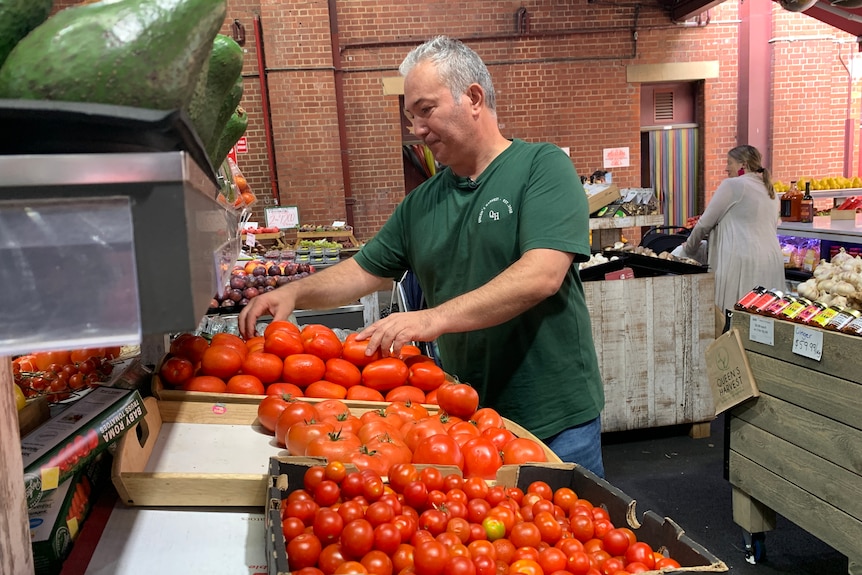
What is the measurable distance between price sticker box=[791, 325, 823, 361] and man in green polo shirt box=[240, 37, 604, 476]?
37.6 inches

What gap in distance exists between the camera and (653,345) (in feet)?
14.3

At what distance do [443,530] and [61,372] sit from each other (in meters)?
1.14

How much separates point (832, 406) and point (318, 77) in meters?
7.90

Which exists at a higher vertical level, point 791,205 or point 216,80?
point 216,80

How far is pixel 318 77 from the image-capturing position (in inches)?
355

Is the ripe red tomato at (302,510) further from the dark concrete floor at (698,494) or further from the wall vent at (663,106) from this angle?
the wall vent at (663,106)

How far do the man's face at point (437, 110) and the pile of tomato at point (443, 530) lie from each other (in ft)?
3.72

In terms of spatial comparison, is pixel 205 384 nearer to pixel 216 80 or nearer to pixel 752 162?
pixel 216 80

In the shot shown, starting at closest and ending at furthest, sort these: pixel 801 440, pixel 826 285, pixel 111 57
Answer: pixel 111 57 → pixel 801 440 → pixel 826 285

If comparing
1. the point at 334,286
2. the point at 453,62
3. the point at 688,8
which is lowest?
the point at 334,286

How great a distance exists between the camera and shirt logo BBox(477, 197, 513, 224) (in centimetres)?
206

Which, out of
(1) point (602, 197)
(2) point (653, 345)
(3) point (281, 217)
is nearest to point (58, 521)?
(2) point (653, 345)

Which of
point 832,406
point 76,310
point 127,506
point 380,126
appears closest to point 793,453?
point 832,406


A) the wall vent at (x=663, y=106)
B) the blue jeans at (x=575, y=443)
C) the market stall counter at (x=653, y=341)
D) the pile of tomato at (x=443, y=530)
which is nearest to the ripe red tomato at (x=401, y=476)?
the pile of tomato at (x=443, y=530)
